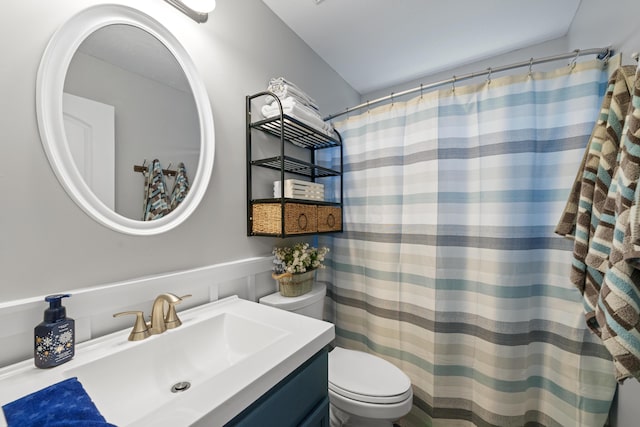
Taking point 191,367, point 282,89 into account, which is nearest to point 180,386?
point 191,367

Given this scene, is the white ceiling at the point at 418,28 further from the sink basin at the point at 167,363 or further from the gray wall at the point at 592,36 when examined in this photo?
the sink basin at the point at 167,363

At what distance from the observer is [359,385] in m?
1.15

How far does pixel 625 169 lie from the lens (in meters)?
0.64

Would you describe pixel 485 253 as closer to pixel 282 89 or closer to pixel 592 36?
pixel 592 36

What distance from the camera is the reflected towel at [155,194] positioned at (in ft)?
3.00

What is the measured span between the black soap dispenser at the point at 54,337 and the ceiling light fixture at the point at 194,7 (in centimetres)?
108

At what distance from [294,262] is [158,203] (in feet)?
2.16

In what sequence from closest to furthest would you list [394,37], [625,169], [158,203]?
1. [625,169]
2. [158,203]
3. [394,37]

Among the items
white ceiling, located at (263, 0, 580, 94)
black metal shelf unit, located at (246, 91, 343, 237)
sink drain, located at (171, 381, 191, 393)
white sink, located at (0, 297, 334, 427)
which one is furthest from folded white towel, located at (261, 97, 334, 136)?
sink drain, located at (171, 381, 191, 393)

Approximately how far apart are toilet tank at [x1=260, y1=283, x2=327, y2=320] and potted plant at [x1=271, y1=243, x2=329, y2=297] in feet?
0.11

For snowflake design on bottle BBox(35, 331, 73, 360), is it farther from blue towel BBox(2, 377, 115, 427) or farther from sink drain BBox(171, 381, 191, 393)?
sink drain BBox(171, 381, 191, 393)

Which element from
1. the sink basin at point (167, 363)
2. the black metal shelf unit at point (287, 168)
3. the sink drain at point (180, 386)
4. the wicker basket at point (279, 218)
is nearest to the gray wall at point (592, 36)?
the black metal shelf unit at point (287, 168)

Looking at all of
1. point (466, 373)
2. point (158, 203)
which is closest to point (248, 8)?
point (158, 203)

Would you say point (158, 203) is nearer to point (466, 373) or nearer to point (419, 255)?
point (419, 255)
